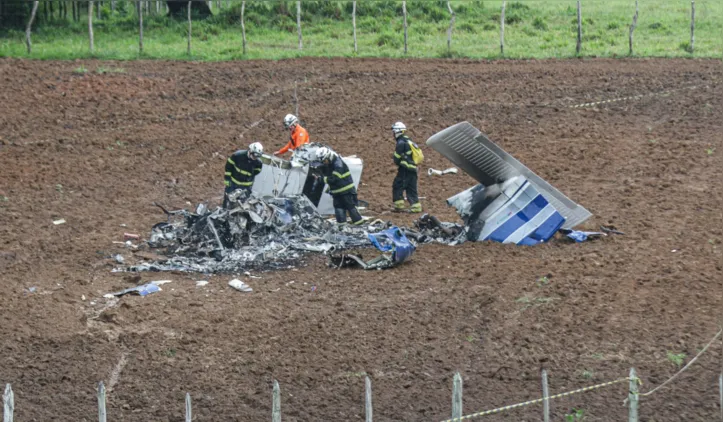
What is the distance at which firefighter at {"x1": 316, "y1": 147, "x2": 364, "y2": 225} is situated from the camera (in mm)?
17922

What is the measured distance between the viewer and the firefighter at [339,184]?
1792cm

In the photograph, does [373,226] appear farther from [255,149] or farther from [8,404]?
[8,404]

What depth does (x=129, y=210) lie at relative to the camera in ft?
63.3

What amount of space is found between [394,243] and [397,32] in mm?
21924

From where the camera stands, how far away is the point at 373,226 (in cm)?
1777

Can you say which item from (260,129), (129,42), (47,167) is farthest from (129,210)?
(129,42)

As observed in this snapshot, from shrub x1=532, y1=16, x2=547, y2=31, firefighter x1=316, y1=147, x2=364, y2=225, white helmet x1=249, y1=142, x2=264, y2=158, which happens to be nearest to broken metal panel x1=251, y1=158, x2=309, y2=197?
white helmet x1=249, y1=142, x2=264, y2=158

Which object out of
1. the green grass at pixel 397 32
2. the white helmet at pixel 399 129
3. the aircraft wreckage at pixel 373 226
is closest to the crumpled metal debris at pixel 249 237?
the aircraft wreckage at pixel 373 226

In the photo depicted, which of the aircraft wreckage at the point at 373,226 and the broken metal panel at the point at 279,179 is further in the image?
the broken metal panel at the point at 279,179

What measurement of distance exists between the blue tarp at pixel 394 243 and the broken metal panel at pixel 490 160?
1538 mm

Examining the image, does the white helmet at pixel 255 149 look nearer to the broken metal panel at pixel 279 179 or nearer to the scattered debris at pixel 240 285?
the broken metal panel at pixel 279 179

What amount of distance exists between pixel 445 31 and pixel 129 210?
19769mm

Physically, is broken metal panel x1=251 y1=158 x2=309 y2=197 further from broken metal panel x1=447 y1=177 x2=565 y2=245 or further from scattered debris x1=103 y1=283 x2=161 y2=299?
scattered debris x1=103 y1=283 x2=161 y2=299

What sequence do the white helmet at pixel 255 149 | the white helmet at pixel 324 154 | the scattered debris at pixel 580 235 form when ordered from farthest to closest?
1. the white helmet at pixel 255 149
2. the white helmet at pixel 324 154
3. the scattered debris at pixel 580 235
